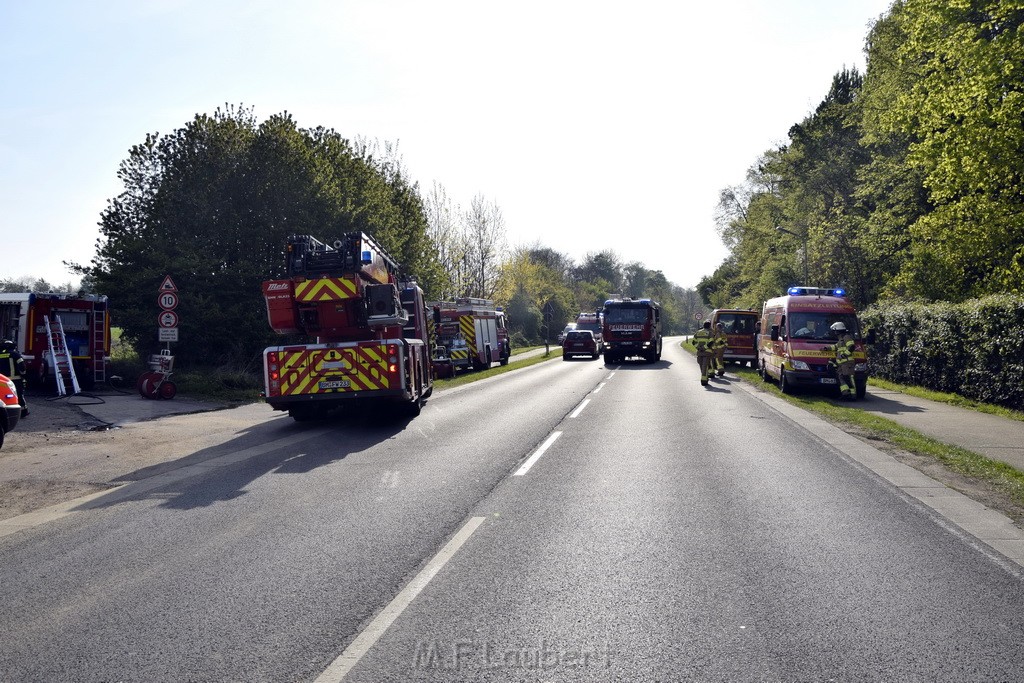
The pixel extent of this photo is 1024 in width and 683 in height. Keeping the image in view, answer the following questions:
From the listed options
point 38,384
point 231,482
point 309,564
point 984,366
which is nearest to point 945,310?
point 984,366

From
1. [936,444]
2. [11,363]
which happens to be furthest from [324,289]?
[936,444]

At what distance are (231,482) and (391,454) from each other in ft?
8.47

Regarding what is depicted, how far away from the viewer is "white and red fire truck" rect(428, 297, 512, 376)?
33.4m

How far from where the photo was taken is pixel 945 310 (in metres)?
20.6

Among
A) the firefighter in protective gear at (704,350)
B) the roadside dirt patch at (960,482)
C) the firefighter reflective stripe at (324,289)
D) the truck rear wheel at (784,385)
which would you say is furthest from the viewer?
the firefighter in protective gear at (704,350)

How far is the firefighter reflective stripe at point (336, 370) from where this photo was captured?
1466 cm

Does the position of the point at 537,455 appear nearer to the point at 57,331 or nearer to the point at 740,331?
the point at 57,331

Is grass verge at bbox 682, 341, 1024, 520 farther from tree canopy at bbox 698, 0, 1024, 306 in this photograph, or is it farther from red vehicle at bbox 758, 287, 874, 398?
tree canopy at bbox 698, 0, 1024, 306

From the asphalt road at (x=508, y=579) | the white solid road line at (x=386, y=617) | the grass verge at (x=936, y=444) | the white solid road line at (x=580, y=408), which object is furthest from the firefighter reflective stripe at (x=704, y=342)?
the white solid road line at (x=386, y=617)

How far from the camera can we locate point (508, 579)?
570 cm

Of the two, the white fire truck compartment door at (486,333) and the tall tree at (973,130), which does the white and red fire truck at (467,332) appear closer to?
the white fire truck compartment door at (486,333)

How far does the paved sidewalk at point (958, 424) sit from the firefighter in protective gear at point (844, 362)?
1.69 ft

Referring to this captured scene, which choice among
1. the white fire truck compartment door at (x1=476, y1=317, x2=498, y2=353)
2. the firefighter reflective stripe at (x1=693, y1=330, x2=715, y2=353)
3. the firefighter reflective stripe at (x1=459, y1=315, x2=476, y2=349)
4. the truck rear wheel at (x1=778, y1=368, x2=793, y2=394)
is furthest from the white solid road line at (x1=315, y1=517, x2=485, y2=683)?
the white fire truck compartment door at (x1=476, y1=317, x2=498, y2=353)

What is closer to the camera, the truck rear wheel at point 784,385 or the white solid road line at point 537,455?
the white solid road line at point 537,455
